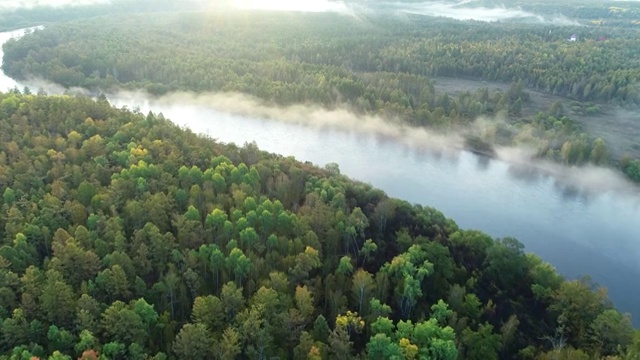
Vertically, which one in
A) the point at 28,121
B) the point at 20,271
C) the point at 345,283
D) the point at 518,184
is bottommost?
the point at 518,184

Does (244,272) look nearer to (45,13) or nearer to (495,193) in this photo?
(495,193)

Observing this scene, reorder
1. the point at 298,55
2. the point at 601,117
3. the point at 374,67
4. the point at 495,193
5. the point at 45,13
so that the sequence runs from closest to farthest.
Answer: the point at 495,193, the point at 601,117, the point at 374,67, the point at 298,55, the point at 45,13

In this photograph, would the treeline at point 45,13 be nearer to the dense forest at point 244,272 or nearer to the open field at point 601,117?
the open field at point 601,117

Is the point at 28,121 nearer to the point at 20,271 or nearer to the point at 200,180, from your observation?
the point at 200,180

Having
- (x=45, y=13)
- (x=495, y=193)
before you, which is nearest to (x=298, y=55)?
(x=495, y=193)

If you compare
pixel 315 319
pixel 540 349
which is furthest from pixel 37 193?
pixel 540 349

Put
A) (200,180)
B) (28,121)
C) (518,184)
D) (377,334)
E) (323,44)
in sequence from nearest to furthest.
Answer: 1. (377,334)
2. (200,180)
3. (28,121)
4. (518,184)
5. (323,44)
